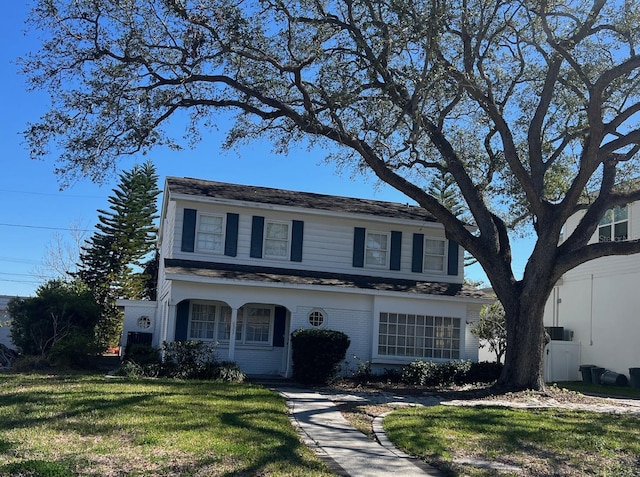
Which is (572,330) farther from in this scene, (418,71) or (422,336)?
(418,71)

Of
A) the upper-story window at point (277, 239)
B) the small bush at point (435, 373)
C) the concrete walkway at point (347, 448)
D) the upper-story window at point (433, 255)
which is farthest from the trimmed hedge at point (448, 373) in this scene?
the concrete walkway at point (347, 448)

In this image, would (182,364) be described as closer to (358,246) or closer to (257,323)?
(257,323)

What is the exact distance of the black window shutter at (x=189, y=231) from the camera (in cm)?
1992

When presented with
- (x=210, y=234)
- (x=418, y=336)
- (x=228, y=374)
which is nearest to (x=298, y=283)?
(x=210, y=234)

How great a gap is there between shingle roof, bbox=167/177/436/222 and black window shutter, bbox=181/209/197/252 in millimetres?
700

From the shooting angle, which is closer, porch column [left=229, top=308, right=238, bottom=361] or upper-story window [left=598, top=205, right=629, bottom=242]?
porch column [left=229, top=308, right=238, bottom=361]

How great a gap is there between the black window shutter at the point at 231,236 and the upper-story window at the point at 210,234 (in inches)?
6.1

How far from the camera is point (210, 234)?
20.3 m

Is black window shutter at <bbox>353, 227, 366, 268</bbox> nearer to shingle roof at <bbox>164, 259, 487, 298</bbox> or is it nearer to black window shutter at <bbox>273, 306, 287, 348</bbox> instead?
shingle roof at <bbox>164, 259, 487, 298</bbox>

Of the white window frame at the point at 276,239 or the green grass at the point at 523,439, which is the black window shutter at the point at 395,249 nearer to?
the white window frame at the point at 276,239

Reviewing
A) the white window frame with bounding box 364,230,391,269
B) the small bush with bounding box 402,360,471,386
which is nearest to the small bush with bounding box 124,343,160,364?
the small bush with bounding box 402,360,471,386

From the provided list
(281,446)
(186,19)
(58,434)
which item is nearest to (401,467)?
(281,446)

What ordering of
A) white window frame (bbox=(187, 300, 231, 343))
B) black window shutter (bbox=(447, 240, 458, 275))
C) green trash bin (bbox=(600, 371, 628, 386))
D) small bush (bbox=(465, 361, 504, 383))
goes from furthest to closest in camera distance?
green trash bin (bbox=(600, 371, 628, 386)), black window shutter (bbox=(447, 240, 458, 275)), white window frame (bbox=(187, 300, 231, 343)), small bush (bbox=(465, 361, 504, 383))

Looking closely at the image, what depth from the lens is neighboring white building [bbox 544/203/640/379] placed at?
74.7ft
